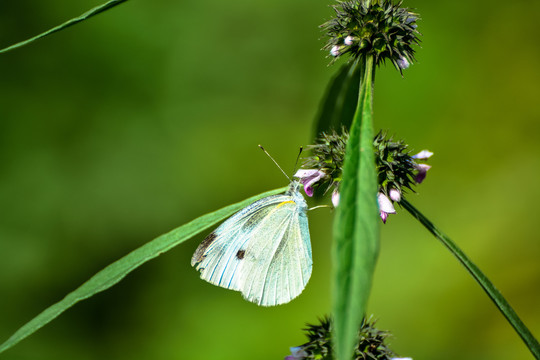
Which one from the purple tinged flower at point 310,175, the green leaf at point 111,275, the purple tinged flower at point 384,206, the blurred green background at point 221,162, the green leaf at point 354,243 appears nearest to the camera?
the green leaf at point 354,243

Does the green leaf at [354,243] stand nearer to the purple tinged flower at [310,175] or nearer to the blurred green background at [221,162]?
the purple tinged flower at [310,175]

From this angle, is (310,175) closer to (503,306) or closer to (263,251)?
(263,251)

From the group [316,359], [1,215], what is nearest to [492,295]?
[316,359]

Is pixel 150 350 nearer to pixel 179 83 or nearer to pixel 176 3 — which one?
pixel 179 83

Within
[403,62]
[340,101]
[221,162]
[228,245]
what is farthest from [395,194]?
[221,162]

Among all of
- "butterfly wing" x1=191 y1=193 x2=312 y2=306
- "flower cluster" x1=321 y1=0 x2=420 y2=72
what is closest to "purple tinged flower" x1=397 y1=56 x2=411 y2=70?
"flower cluster" x1=321 y1=0 x2=420 y2=72

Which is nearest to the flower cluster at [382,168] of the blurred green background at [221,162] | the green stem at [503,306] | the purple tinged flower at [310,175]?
the purple tinged flower at [310,175]
